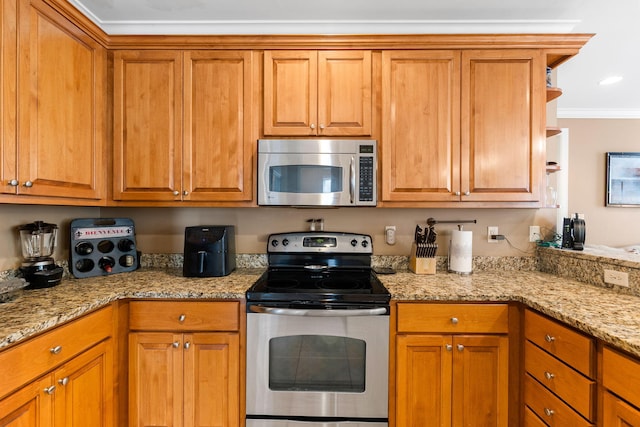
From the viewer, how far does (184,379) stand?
4.96ft

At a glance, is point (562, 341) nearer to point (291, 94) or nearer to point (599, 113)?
point (291, 94)

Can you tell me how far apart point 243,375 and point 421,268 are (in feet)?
4.05

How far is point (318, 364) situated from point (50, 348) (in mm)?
1122

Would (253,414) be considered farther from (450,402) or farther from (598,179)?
(598,179)

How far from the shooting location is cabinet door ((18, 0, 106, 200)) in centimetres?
134

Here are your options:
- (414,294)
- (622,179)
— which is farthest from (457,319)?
(622,179)

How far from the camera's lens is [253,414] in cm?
150

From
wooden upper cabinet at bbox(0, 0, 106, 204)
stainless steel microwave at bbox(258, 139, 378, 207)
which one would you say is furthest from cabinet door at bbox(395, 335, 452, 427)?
wooden upper cabinet at bbox(0, 0, 106, 204)

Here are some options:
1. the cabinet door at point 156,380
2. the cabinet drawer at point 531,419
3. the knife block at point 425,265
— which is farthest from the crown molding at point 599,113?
the cabinet door at point 156,380

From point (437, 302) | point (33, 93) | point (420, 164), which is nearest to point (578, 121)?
point (420, 164)

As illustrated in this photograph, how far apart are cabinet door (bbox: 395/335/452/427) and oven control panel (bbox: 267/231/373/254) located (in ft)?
2.28

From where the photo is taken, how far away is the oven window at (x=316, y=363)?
4.97 feet

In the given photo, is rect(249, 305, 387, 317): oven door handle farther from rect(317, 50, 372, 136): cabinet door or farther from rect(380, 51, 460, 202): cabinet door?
rect(317, 50, 372, 136): cabinet door

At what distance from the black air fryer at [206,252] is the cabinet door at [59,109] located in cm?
62
